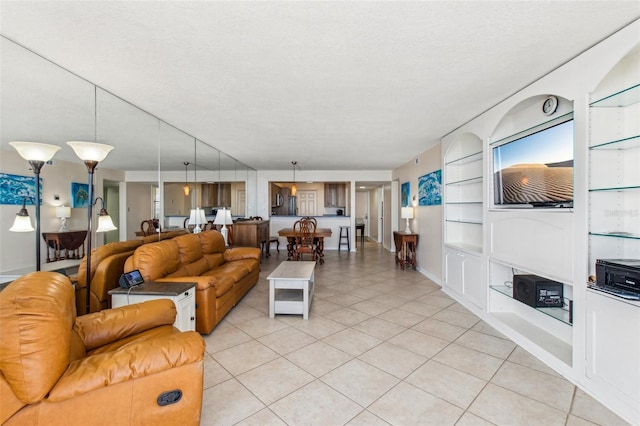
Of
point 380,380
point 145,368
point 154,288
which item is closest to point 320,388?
point 380,380

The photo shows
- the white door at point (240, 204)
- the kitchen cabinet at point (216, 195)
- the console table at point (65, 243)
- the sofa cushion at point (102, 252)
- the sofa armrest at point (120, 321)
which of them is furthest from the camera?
the white door at point (240, 204)

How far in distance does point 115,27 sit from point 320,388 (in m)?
2.69

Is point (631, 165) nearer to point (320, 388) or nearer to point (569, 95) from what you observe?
point (569, 95)

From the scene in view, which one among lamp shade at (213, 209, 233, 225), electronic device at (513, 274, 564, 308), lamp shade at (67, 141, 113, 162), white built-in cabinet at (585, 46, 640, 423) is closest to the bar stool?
lamp shade at (213, 209, 233, 225)

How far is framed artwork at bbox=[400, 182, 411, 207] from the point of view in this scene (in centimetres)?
613

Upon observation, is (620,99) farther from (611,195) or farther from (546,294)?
(546,294)

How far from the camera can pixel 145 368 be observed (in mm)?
1249

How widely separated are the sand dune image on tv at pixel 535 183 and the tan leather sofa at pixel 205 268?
3.20 meters

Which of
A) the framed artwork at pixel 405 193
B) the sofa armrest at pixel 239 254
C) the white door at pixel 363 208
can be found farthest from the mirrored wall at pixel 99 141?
the white door at pixel 363 208

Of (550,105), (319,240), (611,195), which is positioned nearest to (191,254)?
(319,240)

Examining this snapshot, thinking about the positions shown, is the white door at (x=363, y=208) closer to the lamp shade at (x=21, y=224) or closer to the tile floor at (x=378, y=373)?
the tile floor at (x=378, y=373)

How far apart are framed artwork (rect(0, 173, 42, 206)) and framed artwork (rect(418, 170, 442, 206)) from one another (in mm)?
4693

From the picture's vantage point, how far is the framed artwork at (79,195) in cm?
219

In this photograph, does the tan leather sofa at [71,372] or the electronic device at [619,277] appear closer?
the tan leather sofa at [71,372]
